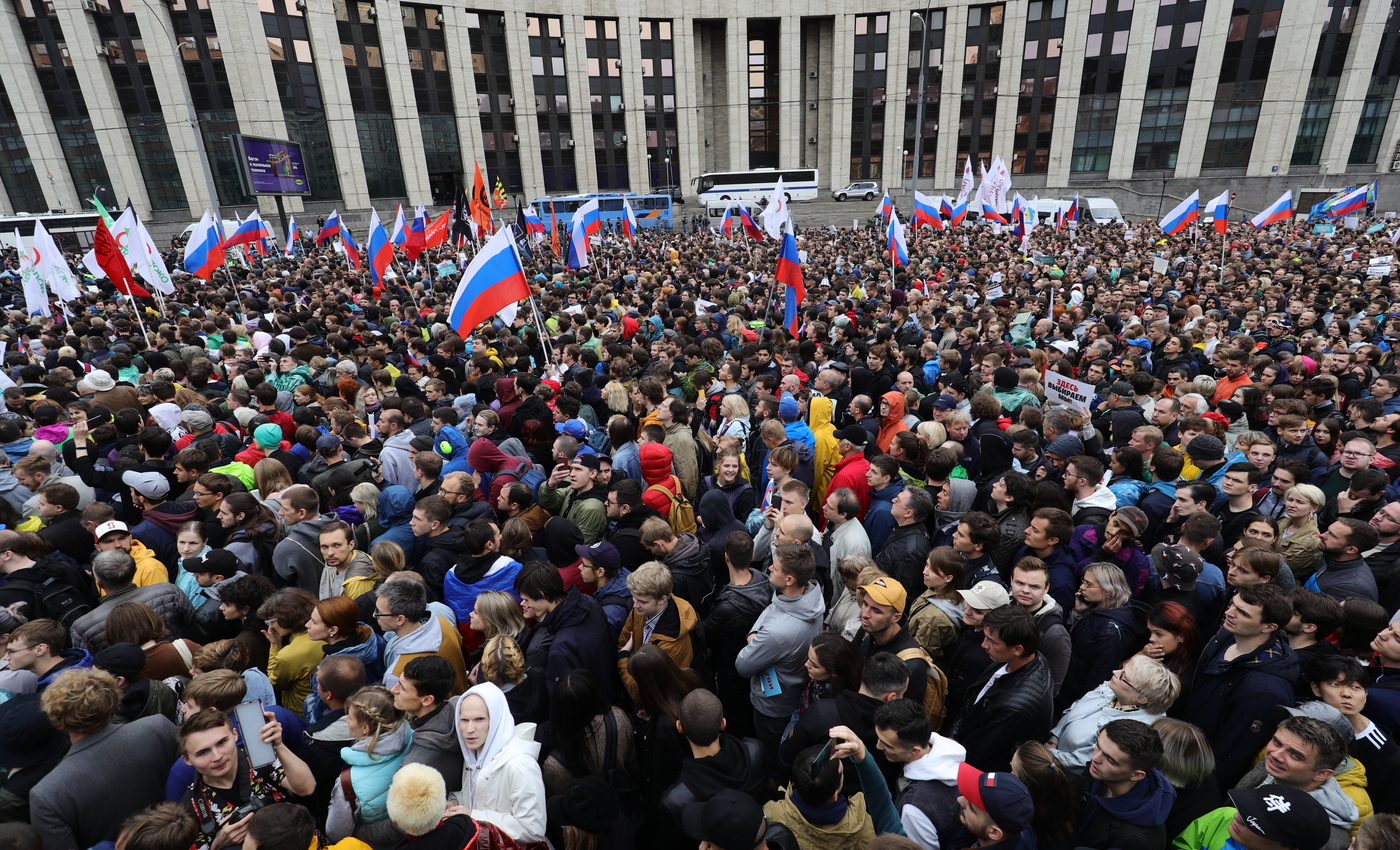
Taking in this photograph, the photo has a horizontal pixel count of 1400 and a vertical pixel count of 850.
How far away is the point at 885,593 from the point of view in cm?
359

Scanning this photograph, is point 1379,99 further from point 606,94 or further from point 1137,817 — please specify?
point 1137,817

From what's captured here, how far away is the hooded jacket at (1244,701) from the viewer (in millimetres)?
3145

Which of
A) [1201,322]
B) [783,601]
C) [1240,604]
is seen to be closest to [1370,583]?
[1240,604]

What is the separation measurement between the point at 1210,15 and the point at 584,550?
190 ft

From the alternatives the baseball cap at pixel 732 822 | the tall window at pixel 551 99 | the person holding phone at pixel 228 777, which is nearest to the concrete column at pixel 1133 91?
the tall window at pixel 551 99

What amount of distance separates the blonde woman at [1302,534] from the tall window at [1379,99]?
57.9 m

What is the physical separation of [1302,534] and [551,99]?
5901cm

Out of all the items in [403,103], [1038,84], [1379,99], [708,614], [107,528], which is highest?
[1038,84]

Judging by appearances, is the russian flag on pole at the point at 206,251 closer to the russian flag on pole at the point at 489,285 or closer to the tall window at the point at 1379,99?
the russian flag on pole at the point at 489,285

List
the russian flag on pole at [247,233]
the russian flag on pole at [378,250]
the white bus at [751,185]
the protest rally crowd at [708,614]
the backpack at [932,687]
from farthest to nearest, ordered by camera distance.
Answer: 1. the white bus at [751,185]
2. the russian flag on pole at [247,233]
3. the russian flag on pole at [378,250]
4. the backpack at [932,687]
5. the protest rally crowd at [708,614]

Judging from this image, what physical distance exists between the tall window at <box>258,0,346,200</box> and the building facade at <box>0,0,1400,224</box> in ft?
0.44

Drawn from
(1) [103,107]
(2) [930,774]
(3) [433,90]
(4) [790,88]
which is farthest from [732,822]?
(1) [103,107]

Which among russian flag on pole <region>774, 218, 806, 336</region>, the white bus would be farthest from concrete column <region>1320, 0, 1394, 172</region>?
russian flag on pole <region>774, 218, 806, 336</region>

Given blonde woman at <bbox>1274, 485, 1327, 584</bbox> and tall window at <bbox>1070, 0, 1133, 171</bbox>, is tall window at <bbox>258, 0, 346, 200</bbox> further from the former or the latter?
blonde woman at <bbox>1274, 485, 1327, 584</bbox>
